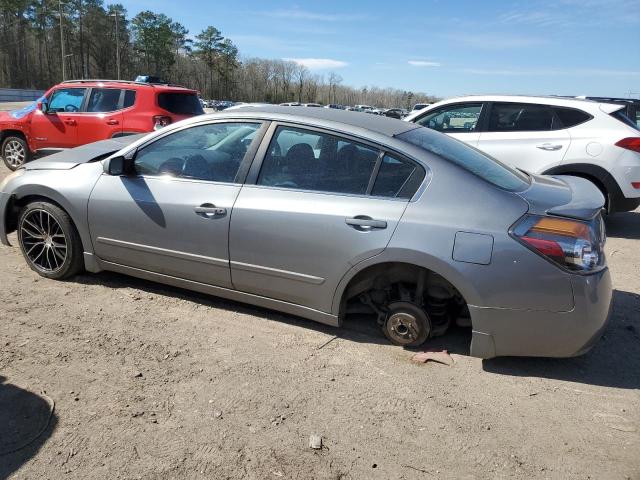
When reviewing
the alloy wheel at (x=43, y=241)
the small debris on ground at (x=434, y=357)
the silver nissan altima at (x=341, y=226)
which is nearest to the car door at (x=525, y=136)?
the silver nissan altima at (x=341, y=226)

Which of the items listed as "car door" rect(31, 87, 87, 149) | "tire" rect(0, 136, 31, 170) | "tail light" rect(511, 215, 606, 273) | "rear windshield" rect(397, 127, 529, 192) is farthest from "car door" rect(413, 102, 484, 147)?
"tire" rect(0, 136, 31, 170)

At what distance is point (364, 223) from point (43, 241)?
2900 mm

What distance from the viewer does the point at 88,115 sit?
9.06m

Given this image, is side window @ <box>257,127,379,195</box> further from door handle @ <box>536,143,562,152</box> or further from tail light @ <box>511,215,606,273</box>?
door handle @ <box>536,143,562,152</box>

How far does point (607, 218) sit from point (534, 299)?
20.5 feet

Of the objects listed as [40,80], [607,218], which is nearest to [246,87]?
[40,80]

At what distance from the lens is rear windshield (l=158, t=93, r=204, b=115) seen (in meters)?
8.97

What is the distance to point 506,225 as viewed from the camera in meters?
2.84

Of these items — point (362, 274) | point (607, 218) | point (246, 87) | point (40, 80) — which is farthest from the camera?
point (246, 87)

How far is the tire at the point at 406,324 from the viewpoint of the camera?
3254 millimetres

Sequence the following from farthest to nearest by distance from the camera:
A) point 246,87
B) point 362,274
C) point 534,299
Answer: point 246,87, point 362,274, point 534,299

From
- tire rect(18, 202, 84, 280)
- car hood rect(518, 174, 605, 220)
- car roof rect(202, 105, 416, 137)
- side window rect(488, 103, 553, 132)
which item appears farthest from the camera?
side window rect(488, 103, 553, 132)

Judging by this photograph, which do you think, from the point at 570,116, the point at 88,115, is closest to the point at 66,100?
the point at 88,115

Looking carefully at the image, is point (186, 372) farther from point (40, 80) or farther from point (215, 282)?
point (40, 80)
